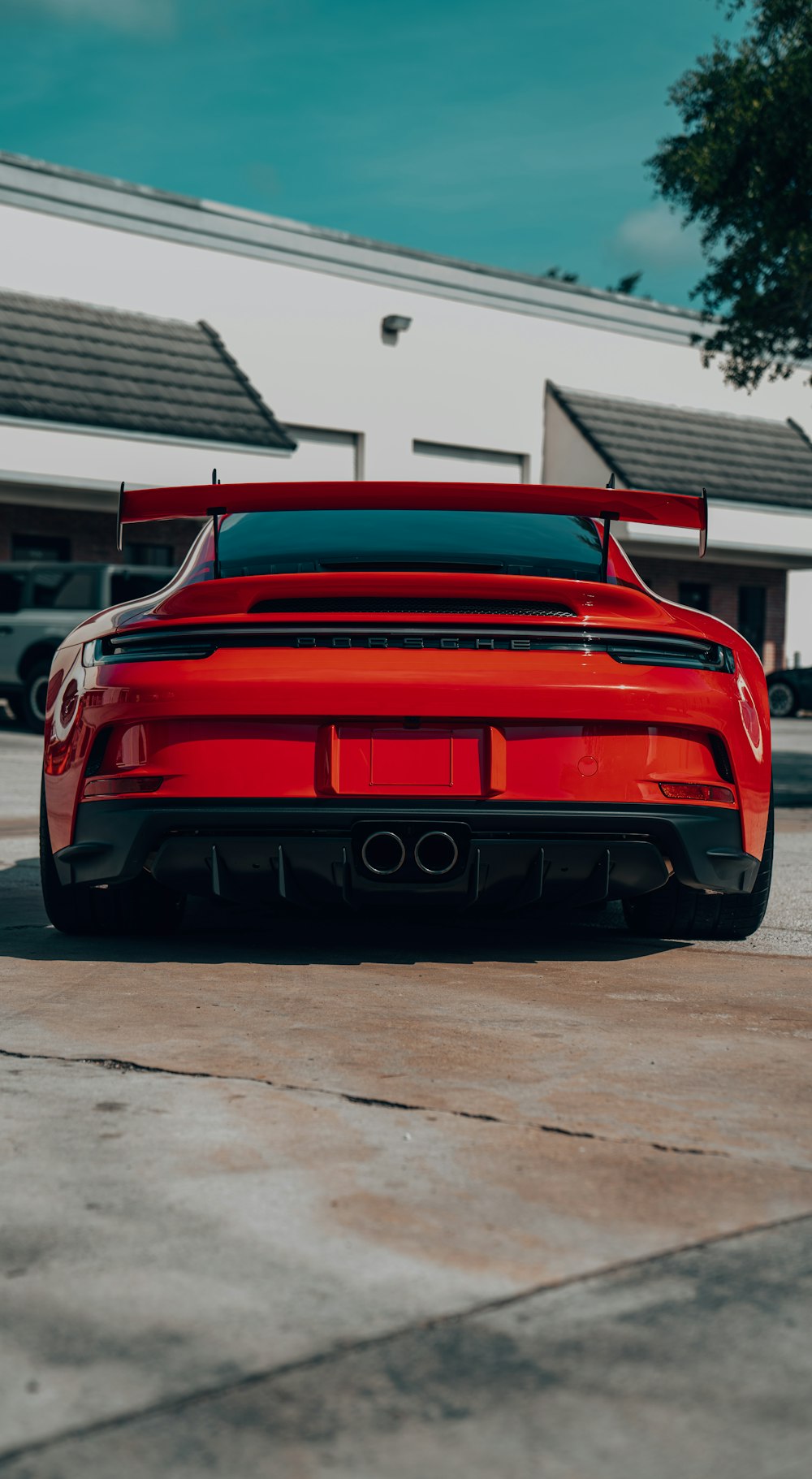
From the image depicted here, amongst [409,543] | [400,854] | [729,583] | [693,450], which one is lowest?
[400,854]

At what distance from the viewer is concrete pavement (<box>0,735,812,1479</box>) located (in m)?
1.83

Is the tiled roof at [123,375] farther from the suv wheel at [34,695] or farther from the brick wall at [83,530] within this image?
the suv wheel at [34,695]

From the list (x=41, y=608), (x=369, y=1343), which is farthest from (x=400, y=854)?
(x=41, y=608)

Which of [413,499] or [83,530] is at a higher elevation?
[83,530]

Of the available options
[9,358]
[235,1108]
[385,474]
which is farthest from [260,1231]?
[385,474]

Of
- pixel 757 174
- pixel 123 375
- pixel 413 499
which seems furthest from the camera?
pixel 123 375

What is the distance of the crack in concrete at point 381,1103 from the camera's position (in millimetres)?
2855

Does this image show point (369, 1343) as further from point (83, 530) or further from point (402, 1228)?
point (83, 530)

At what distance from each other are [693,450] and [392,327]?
6.36 meters

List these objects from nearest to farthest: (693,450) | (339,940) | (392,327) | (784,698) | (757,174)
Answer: (339,940) < (757,174) < (784,698) < (392,327) < (693,450)

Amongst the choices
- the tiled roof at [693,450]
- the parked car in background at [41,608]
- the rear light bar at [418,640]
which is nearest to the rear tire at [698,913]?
the rear light bar at [418,640]

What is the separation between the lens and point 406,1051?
3.54m

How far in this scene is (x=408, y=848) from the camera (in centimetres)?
424

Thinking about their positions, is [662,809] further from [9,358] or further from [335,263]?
[335,263]
